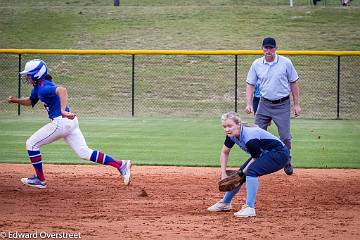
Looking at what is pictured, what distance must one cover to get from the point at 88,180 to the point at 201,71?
56.3 ft

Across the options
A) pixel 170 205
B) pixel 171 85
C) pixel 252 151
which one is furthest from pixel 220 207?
pixel 171 85

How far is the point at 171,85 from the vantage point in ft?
93.3

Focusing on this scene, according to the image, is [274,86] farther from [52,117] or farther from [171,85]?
[171,85]

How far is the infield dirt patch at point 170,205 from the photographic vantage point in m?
8.96

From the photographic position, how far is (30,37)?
34.5 metres

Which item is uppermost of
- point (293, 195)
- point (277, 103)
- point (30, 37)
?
point (30, 37)

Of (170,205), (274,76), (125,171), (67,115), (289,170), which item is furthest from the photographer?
(289,170)

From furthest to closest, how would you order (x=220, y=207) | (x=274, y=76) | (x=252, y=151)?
(x=274, y=76)
(x=220, y=207)
(x=252, y=151)

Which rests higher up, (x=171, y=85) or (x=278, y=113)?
(x=171, y=85)

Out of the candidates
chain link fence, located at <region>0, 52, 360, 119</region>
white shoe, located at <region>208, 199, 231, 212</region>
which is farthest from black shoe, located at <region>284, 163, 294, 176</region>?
chain link fence, located at <region>0, 52, 360, 119</region>

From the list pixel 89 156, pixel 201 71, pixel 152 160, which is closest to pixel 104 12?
pixel 201 71

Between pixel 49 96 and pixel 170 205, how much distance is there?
2.35 metres

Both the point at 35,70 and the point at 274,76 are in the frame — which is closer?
the point at 35,70

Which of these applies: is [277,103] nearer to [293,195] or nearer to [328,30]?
[293,195]
